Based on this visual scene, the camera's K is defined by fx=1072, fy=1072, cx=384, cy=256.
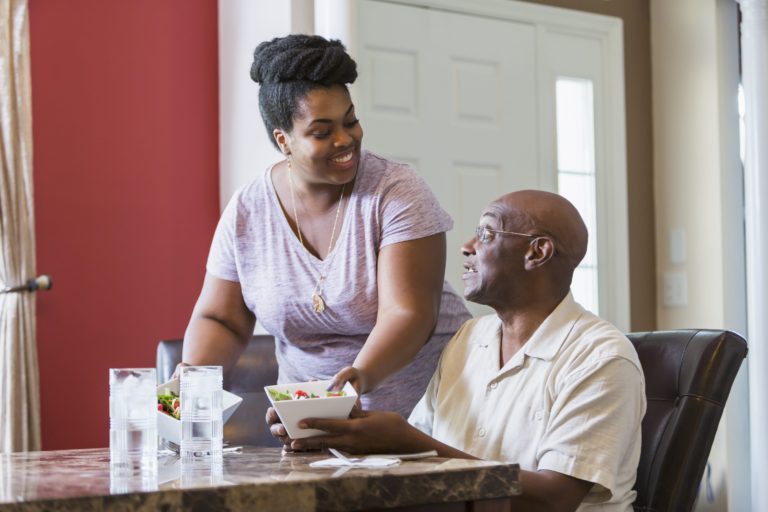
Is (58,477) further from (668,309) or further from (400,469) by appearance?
(668,309)

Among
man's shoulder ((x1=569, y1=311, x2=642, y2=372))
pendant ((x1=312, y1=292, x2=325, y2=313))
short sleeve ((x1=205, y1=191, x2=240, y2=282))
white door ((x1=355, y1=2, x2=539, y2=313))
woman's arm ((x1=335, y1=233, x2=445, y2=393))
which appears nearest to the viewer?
man's shoulder ((x1=569, y1=311, x2=642, y2=372))

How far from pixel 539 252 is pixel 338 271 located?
1.31 ft

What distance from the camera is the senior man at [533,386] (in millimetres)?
1510

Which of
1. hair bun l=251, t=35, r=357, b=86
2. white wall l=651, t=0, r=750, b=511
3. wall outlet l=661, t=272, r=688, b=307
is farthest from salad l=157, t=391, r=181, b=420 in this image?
wall outlet l=661, t=272, r=688, b=307

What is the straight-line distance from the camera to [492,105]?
4.05 meters

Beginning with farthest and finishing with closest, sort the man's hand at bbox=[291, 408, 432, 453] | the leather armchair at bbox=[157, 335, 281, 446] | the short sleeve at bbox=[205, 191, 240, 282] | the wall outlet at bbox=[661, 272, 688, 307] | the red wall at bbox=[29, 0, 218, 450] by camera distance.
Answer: the wall outlet at bbox=[661, 272, 688, 307], the red wall at bbox=[29, 0, 218, 450], the leather armchair at bbox=[157, 335, 281, 446], the short sleeve at bbox=[205, 191, 240, 282], the man's hand at bbox=[291, 408, 432, 453]

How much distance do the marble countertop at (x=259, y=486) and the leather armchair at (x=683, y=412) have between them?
543 millimetres

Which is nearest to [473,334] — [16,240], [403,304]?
[403,304]

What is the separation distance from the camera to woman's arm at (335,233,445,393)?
5.90ft

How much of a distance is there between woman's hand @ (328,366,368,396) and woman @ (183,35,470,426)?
14cm

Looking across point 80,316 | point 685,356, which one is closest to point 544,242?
point 685,356

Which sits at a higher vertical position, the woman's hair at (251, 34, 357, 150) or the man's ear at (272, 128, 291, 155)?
the woman's hair at (251, 34, 357, 150)

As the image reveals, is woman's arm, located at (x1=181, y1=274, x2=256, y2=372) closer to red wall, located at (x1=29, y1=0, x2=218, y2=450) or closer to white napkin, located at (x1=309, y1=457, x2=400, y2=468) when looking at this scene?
white napkin, located at (x1=309, y1=457, x2=400, y2=468)

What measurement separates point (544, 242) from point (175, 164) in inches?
83.1
